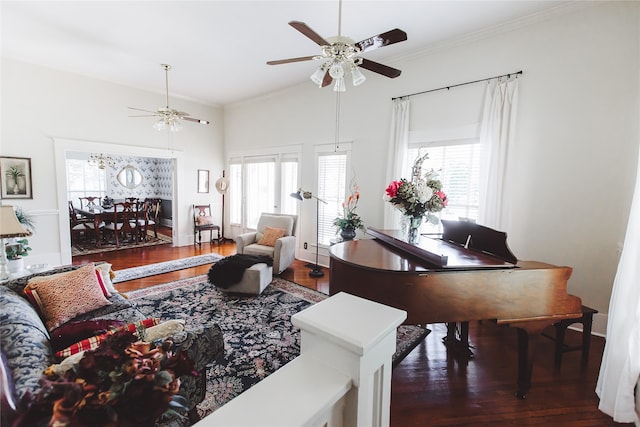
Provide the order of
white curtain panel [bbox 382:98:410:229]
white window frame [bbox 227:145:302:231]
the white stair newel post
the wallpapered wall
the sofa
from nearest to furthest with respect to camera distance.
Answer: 1. the white stair newel post
2. the sofa
3. white curtain panel [bbox 382:98:410:229]
4. white window frame [bbox 227:145:302:231]
5. the wallpapered wall

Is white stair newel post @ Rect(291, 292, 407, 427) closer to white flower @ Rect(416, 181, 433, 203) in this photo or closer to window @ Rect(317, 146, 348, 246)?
white flower @ Rect(416, 181, 433, 203)

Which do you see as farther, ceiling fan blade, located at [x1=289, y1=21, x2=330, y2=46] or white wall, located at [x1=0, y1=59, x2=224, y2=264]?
white wall, located at [x1=0, y1=59, x2=224, y2=264]

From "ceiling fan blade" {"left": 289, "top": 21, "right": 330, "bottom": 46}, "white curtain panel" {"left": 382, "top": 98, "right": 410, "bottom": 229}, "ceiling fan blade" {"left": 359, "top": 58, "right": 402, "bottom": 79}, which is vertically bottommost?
"white curtain panel" {"left": 382, "top": 98, "right": 410, "bottom": 229}

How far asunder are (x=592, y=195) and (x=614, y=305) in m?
1.43

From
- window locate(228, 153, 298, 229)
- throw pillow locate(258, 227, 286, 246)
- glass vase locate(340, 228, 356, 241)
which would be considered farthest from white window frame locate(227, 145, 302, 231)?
glass vase locate(340, 228, 356, 241)

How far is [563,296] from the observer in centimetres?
194

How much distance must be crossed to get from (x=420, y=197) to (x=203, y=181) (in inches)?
231

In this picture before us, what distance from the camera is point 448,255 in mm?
2184

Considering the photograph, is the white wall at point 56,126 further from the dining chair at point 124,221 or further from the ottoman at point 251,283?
the ottoman at point 251,283

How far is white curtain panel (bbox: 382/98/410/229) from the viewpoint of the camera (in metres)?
4.05


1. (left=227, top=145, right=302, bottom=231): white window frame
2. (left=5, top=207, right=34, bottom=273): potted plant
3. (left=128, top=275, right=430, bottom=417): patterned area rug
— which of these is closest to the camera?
(left=128, top=275, right=430, bottom=417): patterned area rug

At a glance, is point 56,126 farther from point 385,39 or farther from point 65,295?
point 385,39

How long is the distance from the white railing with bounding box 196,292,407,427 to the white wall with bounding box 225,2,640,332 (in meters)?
3.19

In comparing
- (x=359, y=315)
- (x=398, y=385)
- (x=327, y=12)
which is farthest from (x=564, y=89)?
(x=359, y=315)
